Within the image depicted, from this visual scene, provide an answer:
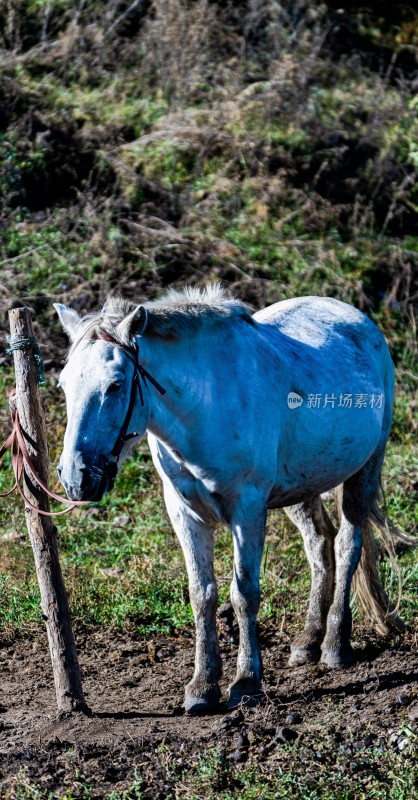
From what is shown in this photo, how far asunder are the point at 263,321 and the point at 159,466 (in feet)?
3.99

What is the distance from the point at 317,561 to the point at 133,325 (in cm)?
229

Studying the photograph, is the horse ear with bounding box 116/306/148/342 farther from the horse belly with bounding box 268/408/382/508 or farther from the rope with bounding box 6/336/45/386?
the horse belly with bounding box 268/408/382/508

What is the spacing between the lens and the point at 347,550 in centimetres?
560

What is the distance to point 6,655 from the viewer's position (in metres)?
5.75

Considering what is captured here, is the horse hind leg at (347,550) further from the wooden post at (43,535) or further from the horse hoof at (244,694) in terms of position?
the wooden post at (43,535)

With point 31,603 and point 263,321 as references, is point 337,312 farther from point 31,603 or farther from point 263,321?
point 31,603

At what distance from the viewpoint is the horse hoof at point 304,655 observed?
5.49 meters

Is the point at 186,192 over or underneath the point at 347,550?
over

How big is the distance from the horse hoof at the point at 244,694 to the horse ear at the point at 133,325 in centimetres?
183

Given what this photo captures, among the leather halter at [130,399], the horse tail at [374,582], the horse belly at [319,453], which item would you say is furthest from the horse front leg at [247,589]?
the horse tail at [374,582]

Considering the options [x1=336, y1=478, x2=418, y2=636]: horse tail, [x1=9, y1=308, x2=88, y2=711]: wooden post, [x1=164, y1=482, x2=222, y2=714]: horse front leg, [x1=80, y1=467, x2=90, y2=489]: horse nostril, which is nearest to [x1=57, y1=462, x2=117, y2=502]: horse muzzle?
[x1=80, y1=467, x2=90, y2=489]: horse nostril

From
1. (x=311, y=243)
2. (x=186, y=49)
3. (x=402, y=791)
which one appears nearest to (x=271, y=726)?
(x=402, y=791)

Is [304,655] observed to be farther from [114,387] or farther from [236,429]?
[114,387]

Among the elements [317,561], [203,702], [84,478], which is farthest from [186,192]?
[84,478]
